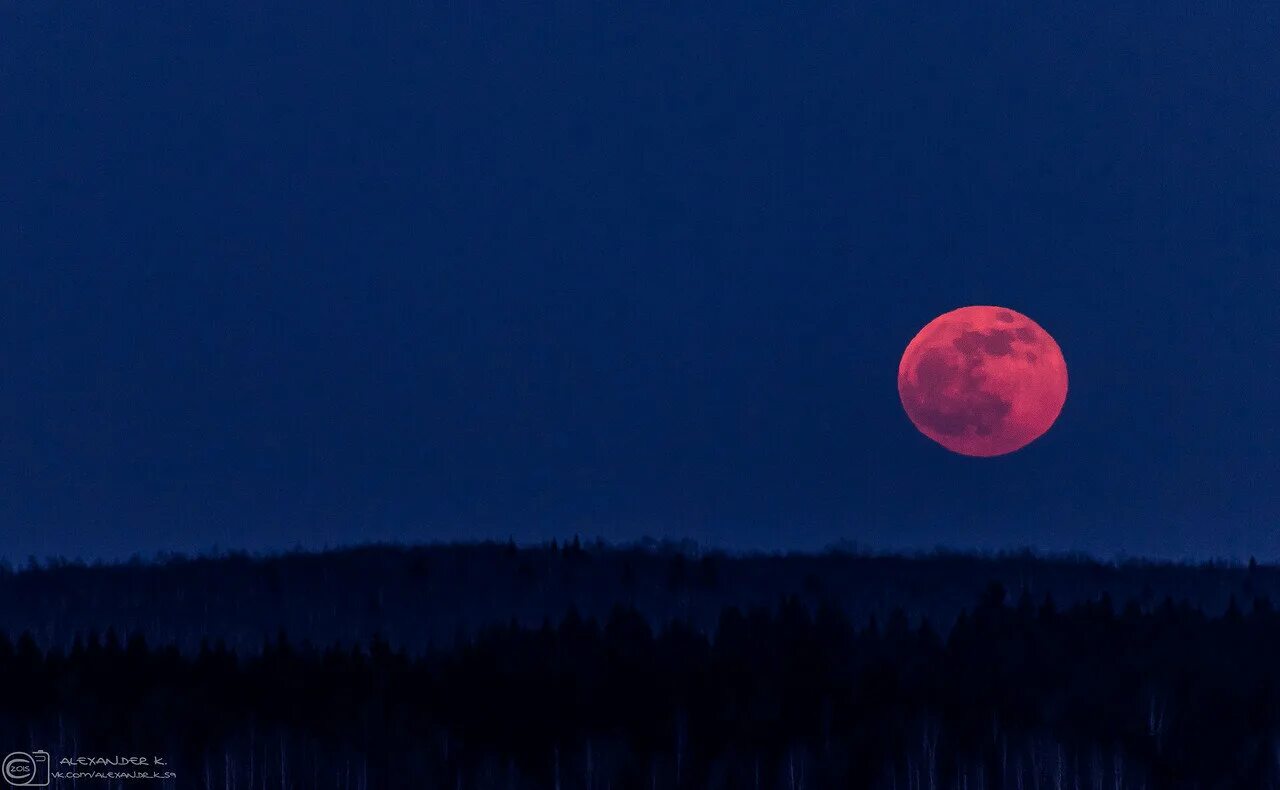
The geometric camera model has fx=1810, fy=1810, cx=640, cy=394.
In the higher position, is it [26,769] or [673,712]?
[673,712]

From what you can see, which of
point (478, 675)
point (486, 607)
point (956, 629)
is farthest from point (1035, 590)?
point (478, 675)

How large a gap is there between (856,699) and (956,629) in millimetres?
15886

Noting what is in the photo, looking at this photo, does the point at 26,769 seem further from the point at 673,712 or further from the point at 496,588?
the point at 496,588

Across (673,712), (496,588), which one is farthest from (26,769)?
(496,588)

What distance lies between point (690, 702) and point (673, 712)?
1553 mm

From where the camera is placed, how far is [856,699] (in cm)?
5222

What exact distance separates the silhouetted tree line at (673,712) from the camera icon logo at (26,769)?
1668 millimetres

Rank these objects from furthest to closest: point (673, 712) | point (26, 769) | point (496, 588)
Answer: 1. point (496, 588)
2. point (673, 712)
3. point (26, 769)

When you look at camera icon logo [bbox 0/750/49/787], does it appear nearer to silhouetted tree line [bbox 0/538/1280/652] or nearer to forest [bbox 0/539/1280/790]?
forest [bbox 0/539/1280/790]

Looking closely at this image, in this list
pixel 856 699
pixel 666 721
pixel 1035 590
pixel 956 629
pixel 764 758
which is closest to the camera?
pixel 764 758

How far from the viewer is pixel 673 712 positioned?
162 ft

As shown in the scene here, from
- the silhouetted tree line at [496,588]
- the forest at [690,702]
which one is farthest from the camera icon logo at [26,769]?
the silhouetted tree line at [496,588]

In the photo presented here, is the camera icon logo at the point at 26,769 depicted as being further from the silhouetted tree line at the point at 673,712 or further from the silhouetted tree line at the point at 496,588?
the silhouetted tree line at the point at 496,588

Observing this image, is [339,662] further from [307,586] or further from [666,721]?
[307,586]
